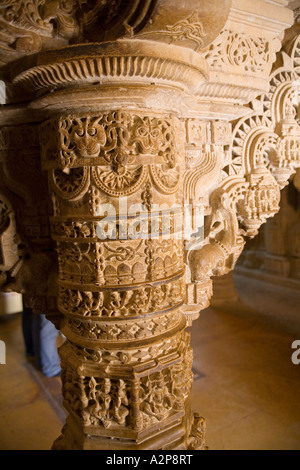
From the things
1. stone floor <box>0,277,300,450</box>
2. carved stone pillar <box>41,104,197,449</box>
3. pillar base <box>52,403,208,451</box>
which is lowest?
stone floor <box>0,277,300,450</box>

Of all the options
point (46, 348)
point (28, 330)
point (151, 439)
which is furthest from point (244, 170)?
Answer: point (28, 330)

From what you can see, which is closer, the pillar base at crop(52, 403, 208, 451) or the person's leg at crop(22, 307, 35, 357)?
the pillar base at crop(52, 403, 208, 451)

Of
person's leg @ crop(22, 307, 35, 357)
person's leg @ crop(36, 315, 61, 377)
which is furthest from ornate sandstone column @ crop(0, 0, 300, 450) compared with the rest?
person's leg @ crop(22, 307, 35, 357)

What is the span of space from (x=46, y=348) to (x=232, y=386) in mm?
2196

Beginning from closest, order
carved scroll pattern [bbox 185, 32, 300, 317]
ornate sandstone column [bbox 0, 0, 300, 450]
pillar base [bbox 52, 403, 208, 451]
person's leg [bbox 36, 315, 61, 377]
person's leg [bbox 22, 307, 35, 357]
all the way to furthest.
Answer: ornate sandstone column [bbox 0, 0, 300, 450]
pillar base [bbox 52, 403, 208, 451]
carved scroll pattern [bbox 185, 32, 300, 317]
person's leg [bbox 36, 315, 61, 377]
person's leg [bbox 22, 307, 35, 357]

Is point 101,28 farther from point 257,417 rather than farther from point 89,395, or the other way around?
A: point 257,417

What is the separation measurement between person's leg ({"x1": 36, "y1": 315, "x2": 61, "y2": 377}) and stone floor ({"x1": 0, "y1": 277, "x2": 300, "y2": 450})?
125mm

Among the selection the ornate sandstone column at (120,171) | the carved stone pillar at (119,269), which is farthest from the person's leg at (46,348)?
the carved stone pillar at (119,269)

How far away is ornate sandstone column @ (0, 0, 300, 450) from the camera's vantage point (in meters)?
1.22

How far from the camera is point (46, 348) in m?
4.02

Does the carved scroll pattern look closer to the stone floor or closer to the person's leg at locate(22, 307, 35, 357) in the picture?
the stone floor

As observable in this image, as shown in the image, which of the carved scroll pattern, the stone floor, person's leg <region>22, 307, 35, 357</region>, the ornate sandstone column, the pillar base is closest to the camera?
the ornate sandstone column

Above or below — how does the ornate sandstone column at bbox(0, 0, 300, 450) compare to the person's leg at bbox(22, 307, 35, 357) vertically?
above

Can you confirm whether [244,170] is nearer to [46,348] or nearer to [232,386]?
[232,386]
